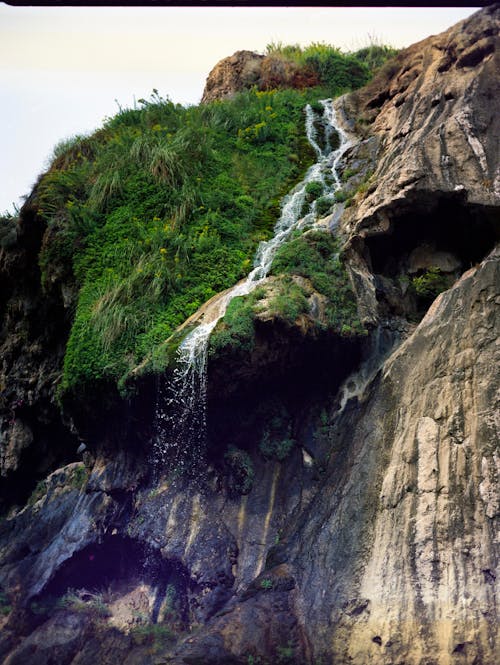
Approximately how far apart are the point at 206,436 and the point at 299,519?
233cm

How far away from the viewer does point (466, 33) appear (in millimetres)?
12883

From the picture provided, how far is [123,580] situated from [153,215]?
797 cm

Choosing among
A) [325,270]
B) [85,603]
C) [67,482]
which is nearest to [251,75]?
[325,270]

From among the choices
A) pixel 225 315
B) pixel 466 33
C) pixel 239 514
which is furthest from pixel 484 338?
pixel 466 33

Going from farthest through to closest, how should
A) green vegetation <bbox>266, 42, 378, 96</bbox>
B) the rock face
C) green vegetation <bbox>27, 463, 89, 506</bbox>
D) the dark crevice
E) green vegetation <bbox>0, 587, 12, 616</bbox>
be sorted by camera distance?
green vegetation <bbox>266, 42, 378, 96</bbox> < green vegetation <bbox>27, 463, 89, 506</bbox> < green vegetation <bbox>0, 587, 12, 616</bbox> < the dark crevice < the rock face

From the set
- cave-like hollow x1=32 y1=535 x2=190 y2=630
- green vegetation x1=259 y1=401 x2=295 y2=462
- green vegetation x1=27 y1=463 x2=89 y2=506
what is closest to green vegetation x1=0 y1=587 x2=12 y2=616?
cave-like hollow x1=32 y1=535 x2=190 y2=630

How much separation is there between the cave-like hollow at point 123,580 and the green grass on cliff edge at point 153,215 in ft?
10.2

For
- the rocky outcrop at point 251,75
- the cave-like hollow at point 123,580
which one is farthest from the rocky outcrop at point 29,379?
the rocky outcrop at point 251,75

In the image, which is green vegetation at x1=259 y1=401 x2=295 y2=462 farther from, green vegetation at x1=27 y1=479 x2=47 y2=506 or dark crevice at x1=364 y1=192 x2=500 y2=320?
green vegetation at x1=27 y1=479 x2=47 y2=506

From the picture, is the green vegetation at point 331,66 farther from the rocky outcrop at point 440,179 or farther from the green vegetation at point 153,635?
the green vegetation at point 153,635

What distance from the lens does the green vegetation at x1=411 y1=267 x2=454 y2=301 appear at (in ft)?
36.2

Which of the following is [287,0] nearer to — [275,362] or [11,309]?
[275,362]

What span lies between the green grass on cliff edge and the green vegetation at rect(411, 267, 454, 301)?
3.74 meters

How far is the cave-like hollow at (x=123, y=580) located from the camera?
10.5m
